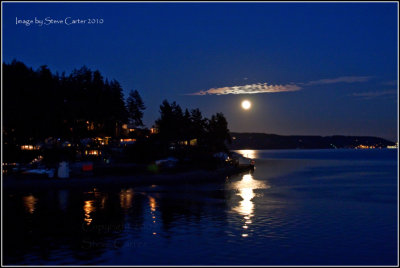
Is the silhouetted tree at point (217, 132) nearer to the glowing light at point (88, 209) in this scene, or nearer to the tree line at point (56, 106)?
the tree line at point (56, 106)

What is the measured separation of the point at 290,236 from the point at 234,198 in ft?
64.1

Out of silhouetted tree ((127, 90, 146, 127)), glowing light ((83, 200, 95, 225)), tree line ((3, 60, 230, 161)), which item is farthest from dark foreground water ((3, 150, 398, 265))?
silhouetted tree ((127, 90, 146, 127))

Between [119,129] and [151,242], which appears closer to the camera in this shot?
[151,242]

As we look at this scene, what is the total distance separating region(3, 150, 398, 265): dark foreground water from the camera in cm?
2098

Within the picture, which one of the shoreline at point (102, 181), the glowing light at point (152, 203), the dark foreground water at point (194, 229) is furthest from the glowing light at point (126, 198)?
the shoreline at point (102, 181)

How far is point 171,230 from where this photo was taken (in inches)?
1068

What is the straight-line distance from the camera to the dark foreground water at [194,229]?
21.0 m

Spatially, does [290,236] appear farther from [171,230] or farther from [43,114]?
[43,114]

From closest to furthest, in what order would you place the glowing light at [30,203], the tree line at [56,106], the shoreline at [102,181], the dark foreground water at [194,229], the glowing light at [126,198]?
the dark foreground water at [194,229] → the glowing light at [30,203] → the glowing light at [126,198] → the shoreline at [102,181] → the tree line at [56,106]

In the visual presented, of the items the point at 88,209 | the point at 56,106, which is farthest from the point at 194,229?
the point at 56,106

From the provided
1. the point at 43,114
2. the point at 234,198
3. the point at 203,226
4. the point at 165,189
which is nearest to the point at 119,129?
the point at 43,114

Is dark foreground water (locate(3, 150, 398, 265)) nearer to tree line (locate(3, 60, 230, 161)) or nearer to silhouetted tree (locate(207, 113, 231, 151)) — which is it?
tree line (locate(3, 60, 230, 161))

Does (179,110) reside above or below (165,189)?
above

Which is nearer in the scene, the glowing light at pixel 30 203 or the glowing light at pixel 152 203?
the glowing light at pixel 30 203
